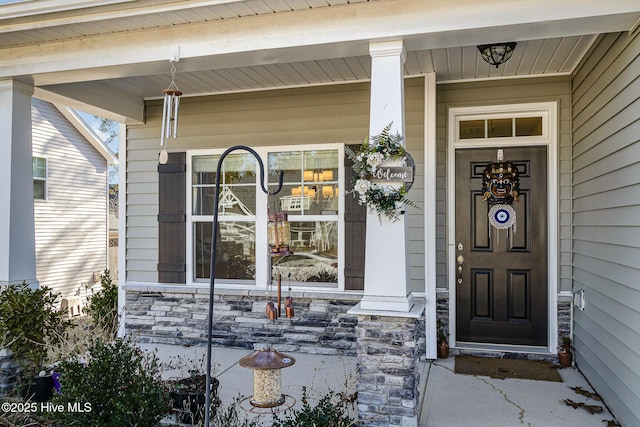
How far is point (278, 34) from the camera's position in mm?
3352

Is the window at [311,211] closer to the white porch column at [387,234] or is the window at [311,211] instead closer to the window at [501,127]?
the window at [501,127]

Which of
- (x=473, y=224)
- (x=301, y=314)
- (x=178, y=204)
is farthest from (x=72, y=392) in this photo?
(x=473, y=224)

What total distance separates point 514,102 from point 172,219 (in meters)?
3.81

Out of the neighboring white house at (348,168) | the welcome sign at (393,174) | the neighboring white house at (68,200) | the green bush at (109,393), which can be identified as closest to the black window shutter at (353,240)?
the neighboring white house at (348,168)

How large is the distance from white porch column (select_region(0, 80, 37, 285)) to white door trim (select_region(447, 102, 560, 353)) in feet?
12.7

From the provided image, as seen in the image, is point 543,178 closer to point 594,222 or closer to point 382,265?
point 594,222

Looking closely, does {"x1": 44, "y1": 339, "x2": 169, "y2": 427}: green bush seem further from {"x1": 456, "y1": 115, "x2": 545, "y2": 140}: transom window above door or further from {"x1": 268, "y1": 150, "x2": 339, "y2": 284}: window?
{"x1": 456, "y1": 115, "x2": 545, "y2": 140}: transom window above door

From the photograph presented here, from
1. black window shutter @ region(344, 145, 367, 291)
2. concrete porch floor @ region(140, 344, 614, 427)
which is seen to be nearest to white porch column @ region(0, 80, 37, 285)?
concrete porch floor @ region(140, 344, 614, 427)

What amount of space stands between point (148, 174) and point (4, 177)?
167cm

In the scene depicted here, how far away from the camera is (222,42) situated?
3477mm

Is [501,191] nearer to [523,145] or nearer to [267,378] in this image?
[523,145]

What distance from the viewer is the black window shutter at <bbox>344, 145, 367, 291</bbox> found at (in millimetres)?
4777

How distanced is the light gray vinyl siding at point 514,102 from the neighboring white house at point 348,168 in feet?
0.06

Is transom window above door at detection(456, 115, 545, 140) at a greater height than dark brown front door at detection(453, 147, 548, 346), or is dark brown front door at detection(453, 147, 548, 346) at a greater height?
transom window above door at detection(456, 115, 545, 140)
